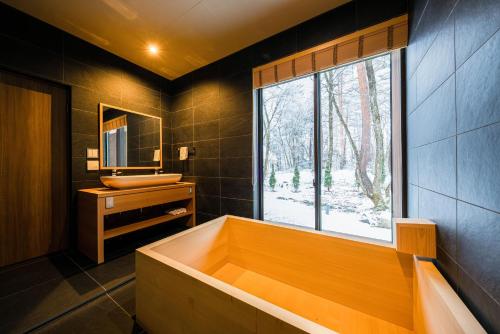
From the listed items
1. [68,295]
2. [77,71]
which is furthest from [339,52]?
[68,295]

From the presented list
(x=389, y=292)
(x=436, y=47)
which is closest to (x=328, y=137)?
(x=436, y=47)

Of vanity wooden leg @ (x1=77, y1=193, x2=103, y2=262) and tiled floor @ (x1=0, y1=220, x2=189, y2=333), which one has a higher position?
vanity wooden leg @ (x1=77, y1=193, x2=103, y2=262)

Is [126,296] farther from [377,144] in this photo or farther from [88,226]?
[377,144]

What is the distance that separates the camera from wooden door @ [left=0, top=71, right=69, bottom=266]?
1762 mm

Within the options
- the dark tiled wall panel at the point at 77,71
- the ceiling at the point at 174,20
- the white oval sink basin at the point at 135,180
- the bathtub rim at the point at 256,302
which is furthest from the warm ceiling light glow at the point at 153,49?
the bathtub rim at the point at 256,302

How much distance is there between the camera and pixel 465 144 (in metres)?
0.67

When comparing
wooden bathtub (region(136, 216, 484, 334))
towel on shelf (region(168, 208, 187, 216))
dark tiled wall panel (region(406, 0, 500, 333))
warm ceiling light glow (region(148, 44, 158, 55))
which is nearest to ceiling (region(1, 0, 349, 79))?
warm ceiling light glow (region(148, 44, 158, 55))

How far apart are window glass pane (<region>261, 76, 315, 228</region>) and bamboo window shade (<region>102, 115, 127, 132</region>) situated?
6.32 ft

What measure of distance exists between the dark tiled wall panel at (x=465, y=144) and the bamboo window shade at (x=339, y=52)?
17.5 inches

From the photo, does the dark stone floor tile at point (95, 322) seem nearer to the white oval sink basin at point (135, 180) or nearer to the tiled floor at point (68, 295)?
the tiled floor at point (68, 295)

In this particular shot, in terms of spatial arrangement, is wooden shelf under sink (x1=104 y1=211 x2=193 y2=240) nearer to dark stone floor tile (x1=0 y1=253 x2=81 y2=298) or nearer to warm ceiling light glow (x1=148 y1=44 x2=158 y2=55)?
dark stone floor tile (x1=0 y1=253 x2=81 y2=298)

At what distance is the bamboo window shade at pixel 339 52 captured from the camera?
153 centimetres

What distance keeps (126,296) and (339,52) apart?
279 cm

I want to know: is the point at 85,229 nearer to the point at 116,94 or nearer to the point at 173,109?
the point at 116,94
